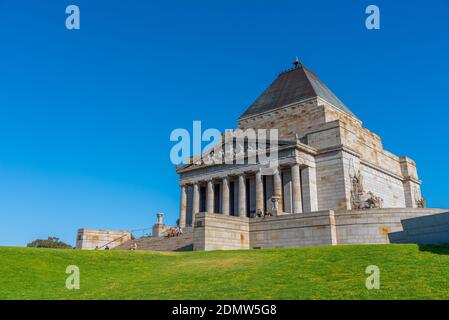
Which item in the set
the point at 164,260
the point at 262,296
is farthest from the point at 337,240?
the point at 262,296

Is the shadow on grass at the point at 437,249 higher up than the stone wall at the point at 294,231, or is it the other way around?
the stone wall at the point at 294,231

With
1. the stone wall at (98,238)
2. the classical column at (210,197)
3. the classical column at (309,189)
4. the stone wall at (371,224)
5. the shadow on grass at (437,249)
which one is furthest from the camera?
the classical column at (210,197)

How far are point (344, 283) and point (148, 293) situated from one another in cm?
597

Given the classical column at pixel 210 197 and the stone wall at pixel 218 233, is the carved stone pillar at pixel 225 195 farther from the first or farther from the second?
the stone wall at pixel 218 233

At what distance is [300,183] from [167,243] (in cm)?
1592

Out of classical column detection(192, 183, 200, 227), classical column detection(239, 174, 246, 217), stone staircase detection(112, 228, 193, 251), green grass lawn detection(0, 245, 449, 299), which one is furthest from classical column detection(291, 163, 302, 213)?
green grass lawn detection(0, 245, 449, 299)

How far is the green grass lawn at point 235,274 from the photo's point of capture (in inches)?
461

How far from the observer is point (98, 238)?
42438 mm

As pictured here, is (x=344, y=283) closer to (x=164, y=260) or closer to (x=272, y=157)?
(x=164, y=260)

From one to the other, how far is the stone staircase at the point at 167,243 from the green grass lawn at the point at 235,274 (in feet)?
38.3

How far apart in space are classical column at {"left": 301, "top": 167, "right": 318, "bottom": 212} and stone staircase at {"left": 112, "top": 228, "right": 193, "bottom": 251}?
12858 mm

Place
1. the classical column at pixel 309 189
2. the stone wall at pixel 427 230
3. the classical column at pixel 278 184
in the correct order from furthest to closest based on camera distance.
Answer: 1. the classical column at pixel 309 189
2. the classical column at pixel 278 184
3. the stone wall at pixel 427 230

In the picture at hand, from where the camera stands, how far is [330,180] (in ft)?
141

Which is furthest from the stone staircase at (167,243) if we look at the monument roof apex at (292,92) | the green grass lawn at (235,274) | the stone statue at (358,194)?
the monument roof apex at (292,92)
